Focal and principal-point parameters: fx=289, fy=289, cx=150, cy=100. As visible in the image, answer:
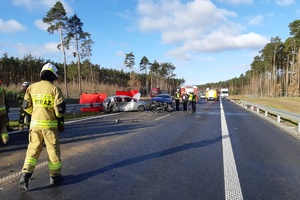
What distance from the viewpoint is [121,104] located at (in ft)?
76.0

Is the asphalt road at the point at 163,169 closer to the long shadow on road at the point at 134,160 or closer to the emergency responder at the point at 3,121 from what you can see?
the long shadow on road at the point at 134,160

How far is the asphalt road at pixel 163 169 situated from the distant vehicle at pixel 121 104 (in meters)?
13.1

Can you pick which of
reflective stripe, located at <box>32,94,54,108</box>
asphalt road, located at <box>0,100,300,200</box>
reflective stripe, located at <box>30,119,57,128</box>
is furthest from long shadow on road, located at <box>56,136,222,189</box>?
reflective stripe, located at <box>32,94,54,108</box>

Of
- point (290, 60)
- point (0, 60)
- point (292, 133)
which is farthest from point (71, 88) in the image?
point (290, 60)

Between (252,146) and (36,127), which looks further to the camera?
(252,146)

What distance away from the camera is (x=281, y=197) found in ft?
13.8

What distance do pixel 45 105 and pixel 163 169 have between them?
2527 millimetres

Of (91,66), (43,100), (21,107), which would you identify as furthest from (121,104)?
(91,66)

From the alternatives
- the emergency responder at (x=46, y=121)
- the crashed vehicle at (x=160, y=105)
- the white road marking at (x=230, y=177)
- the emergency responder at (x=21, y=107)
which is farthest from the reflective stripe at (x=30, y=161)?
the crashed vehicle at (x=160, y=105)

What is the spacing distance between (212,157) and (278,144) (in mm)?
3185

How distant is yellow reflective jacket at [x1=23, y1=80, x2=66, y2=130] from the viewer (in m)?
4.64

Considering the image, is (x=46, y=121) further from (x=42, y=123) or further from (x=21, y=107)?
(x=21, y=107)

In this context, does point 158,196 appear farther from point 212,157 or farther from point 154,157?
point 212,157

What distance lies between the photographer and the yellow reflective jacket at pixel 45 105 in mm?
4637
